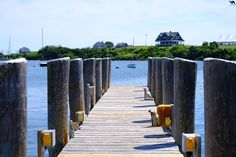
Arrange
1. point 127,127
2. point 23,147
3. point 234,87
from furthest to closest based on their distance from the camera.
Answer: point 127,127
point 23,147
point 234,87

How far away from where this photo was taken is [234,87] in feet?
17.7

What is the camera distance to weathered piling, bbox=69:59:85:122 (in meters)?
12.7

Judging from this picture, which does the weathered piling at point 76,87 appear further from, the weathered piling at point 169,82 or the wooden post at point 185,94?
the wooden post at point 185,94

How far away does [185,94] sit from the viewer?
9438mm

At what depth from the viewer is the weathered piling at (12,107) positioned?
5.52 m

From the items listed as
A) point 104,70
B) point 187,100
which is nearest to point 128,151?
point 187,100

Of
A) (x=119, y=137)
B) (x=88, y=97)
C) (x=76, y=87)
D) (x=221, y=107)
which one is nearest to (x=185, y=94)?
(x=119, y=137)

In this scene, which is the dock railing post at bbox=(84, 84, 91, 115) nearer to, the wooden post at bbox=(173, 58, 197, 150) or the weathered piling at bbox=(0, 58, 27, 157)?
the wooden post at bbox=(173, 58, 197, 150)

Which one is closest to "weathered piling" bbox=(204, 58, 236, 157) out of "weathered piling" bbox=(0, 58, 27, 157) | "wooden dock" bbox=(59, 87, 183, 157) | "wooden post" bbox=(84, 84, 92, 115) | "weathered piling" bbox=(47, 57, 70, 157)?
"weathered piling" bbox=(0, 58, 27, 157)

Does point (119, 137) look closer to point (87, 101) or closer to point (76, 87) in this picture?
point (76, 87)

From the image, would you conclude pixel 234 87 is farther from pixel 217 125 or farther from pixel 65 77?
pixel 65 77

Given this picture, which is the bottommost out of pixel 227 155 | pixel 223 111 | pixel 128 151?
pixel 128 151

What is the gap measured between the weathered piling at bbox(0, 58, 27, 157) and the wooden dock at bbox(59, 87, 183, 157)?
3593 mm

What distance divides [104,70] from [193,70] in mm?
15718
